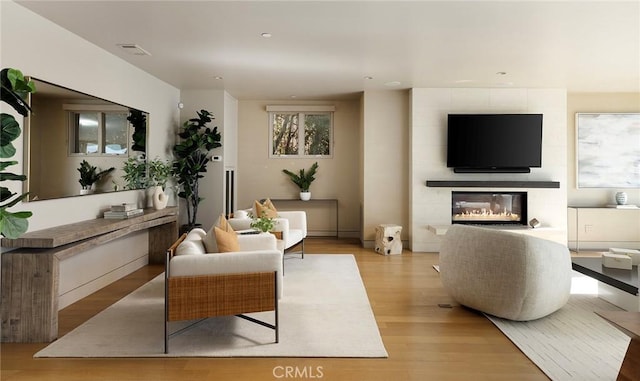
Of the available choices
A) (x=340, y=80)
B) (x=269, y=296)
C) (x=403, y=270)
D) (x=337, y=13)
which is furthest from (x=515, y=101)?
(x=269, y=296)

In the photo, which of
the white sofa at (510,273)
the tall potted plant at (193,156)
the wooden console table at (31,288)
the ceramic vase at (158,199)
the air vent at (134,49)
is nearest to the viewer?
the wooden console table at (31,288)

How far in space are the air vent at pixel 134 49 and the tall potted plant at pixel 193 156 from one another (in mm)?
1735

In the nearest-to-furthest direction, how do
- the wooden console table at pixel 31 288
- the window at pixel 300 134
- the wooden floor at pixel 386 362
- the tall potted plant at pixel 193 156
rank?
the wooden floor at pixel 386 362 < the wooden console table at pixel 31 288 < the tall potted plant at pixel 193 156 < the window at pixel 300 134

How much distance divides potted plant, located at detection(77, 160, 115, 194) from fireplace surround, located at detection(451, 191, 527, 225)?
4.95m

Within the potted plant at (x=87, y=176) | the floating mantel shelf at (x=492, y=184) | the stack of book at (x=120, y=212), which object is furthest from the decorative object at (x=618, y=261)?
the potted plant at (x=87, y=176)

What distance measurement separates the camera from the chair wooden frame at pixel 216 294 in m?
2.60

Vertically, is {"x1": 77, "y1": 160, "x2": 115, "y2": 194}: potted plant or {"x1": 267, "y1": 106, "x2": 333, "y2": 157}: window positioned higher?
{"x1": 267, "y1": 106, "x2": 333, "y2": 157}: window

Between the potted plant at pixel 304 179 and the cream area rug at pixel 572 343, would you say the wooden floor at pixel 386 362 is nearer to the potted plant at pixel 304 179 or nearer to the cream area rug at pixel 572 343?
the cream area rug at pixel 572 343

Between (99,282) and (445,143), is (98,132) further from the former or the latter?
(445,143)

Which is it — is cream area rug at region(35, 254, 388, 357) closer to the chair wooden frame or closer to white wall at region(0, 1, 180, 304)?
the chair wooden frame

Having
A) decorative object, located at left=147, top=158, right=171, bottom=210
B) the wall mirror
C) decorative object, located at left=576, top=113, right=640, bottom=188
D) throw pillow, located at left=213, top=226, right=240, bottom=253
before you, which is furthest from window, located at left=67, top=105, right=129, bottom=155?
decorative object, located at left=576, top=113, right=640, bottom=188

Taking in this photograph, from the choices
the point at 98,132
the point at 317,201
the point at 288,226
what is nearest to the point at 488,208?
the point at 317,201

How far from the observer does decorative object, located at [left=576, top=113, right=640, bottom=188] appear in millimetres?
6422

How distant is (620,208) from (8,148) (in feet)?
24.7
